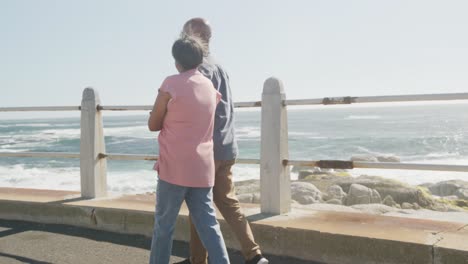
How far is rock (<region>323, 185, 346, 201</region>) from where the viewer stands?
558 inches

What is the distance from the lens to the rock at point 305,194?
12977 mm

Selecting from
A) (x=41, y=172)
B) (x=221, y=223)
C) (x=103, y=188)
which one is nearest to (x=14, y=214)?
(x=103, y=188)

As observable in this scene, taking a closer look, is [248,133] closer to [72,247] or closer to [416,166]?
[72,247]

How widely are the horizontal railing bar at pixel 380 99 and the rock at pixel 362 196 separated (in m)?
8.63

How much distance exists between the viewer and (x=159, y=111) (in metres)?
3.21

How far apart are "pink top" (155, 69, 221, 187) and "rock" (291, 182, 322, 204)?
9895mm

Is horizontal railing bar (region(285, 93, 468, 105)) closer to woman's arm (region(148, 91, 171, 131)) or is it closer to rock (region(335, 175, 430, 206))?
woman's arm (region(148, 91, 171, 131))

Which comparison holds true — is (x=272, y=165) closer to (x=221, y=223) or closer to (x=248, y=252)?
(x=221, y=223)

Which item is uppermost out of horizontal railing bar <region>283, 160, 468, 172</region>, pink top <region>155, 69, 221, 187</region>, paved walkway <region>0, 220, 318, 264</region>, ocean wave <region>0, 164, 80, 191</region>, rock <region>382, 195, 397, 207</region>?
pink top <region>155, 69, 221, 187</region>

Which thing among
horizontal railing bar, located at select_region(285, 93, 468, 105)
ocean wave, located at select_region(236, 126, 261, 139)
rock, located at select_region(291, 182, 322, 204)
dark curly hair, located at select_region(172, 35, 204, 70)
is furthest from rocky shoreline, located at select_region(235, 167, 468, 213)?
ocean wave, located at select_region(236, 126, 261, 139)

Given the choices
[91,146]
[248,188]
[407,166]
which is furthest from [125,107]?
[248,188]

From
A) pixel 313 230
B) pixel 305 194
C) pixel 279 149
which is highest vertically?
pixel 279 149

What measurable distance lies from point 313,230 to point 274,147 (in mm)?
837

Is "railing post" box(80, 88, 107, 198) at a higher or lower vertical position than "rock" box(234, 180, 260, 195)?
higher
